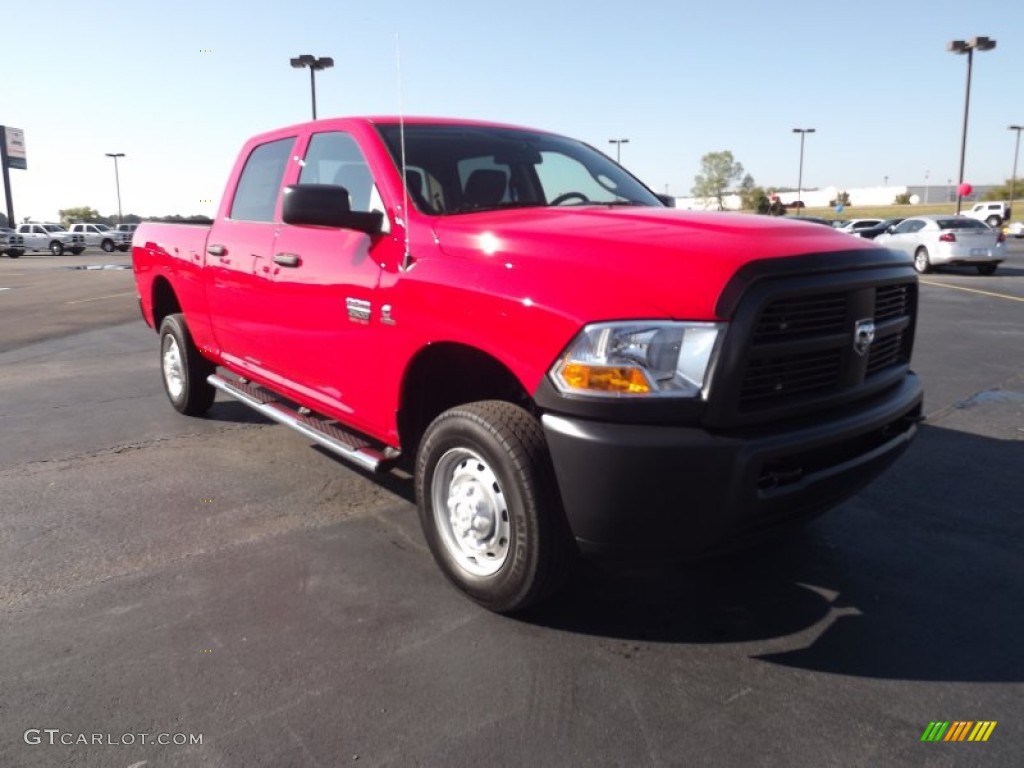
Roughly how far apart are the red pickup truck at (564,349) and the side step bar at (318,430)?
0.08ft

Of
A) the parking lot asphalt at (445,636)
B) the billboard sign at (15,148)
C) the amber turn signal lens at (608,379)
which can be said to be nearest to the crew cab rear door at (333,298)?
the parking lot asphalt at (445,636)

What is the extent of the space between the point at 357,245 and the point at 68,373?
20.1 feet

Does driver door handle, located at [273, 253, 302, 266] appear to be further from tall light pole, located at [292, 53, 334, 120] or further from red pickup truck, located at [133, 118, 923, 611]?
tall light pole, located at [292, 53, 334, 120]

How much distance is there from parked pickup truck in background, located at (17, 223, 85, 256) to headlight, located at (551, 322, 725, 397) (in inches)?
1994

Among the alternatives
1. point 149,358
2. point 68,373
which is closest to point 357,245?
point 68,373

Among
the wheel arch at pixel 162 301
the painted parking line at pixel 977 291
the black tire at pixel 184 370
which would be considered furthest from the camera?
the painted parking line at pixel 977 291

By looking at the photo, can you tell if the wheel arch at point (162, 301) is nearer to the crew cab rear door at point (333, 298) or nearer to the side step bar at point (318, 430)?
the side step bar at point (318, 430)

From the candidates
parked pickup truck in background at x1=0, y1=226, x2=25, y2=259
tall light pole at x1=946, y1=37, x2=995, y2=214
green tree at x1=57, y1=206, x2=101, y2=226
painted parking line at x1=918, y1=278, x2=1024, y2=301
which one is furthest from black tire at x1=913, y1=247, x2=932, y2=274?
green tree at x1=57, y1=206, x2=101, y2=226

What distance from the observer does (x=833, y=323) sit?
9.07 ft

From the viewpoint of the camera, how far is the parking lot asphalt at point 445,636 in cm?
230

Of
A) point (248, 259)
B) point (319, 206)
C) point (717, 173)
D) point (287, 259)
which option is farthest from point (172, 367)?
point (717, 173)

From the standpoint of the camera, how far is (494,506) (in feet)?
9.63

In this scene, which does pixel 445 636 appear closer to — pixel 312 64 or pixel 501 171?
pixel 501 171

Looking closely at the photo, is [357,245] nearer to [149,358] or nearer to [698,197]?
[149,358]
